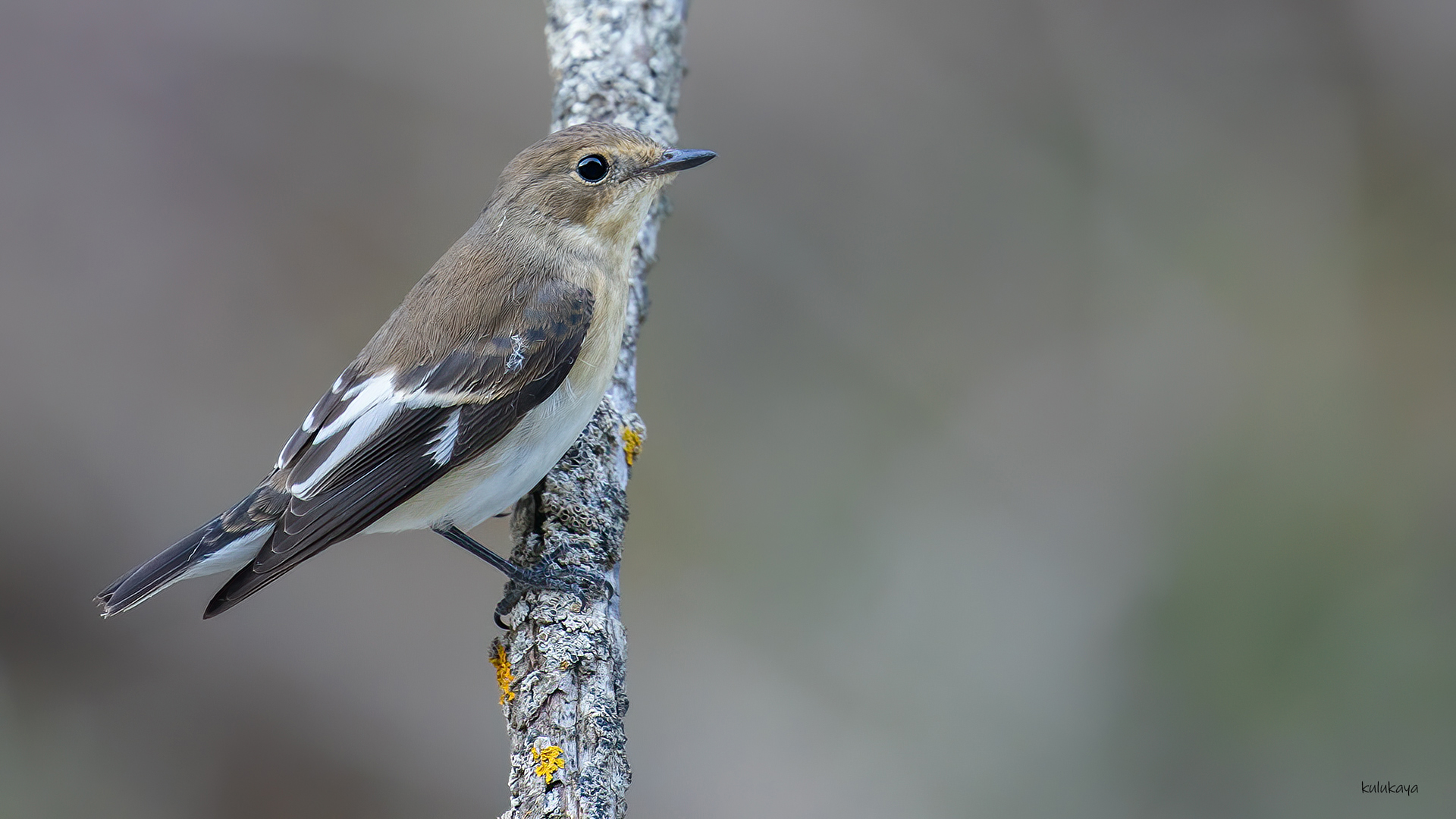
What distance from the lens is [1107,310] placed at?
6.16 meters

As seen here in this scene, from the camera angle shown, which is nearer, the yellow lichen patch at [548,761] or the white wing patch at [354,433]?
the yellow lichen patch at [548,761]

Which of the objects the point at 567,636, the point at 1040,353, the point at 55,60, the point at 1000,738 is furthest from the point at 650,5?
the point at 55,60

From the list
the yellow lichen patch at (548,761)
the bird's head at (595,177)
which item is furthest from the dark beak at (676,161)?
the yellow lichen patch at (548,761)

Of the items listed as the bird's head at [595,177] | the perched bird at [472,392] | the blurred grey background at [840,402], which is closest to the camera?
the perched bird at [472,392]

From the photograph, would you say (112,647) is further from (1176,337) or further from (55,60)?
(1176,337)

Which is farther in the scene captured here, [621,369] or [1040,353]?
[1040,353]

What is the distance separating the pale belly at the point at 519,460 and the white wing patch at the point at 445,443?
0.25 ft

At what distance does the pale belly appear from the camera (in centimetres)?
331

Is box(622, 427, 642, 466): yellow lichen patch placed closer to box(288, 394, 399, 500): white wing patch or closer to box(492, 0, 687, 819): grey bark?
box(492, 0, 687, 819): grey bark

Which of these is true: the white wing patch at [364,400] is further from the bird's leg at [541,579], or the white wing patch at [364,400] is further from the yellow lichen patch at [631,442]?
the yellow lichen patch at [631,442]

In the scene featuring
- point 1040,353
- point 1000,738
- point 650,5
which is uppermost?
point 650,5

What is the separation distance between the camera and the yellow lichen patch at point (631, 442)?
3.75 metres

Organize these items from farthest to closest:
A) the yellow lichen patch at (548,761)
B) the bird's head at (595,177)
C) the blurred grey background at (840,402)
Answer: the blurred grey background at (840,402) → the bird's head at (595,177) → the yellow lichen patch at (548,761)

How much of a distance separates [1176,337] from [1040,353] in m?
0.73
